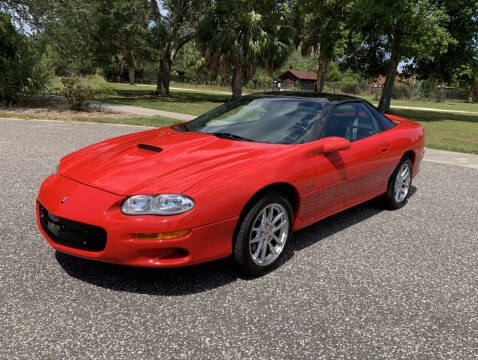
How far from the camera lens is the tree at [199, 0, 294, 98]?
2250 cm

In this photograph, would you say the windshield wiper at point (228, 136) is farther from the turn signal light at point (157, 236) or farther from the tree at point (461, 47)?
the tree at point (461, 47)

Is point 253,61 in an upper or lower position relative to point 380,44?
lower

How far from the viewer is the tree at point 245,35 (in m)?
22.5

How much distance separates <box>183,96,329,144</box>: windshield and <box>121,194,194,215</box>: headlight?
1160 millimetres

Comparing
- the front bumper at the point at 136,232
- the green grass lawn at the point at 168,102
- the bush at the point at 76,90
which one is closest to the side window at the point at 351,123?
the front bumper at the point at 136,232

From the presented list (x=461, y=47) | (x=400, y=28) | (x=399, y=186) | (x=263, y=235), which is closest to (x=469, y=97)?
(x=461, y=47)

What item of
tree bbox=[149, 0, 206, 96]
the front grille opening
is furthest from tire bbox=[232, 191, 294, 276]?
tree bbox=[149, 0, 206, 96]

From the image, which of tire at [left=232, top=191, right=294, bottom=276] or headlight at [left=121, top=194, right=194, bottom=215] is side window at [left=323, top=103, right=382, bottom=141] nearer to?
tire at [left=232, top=191, right=294, bottom=276]

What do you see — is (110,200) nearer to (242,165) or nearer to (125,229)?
(125,229)

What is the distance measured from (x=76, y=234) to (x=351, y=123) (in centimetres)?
290

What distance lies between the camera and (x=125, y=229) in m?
2.70

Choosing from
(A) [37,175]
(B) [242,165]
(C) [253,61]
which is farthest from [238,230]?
(C) [253,61]

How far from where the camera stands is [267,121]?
156 inches

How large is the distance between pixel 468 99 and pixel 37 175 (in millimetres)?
72179
